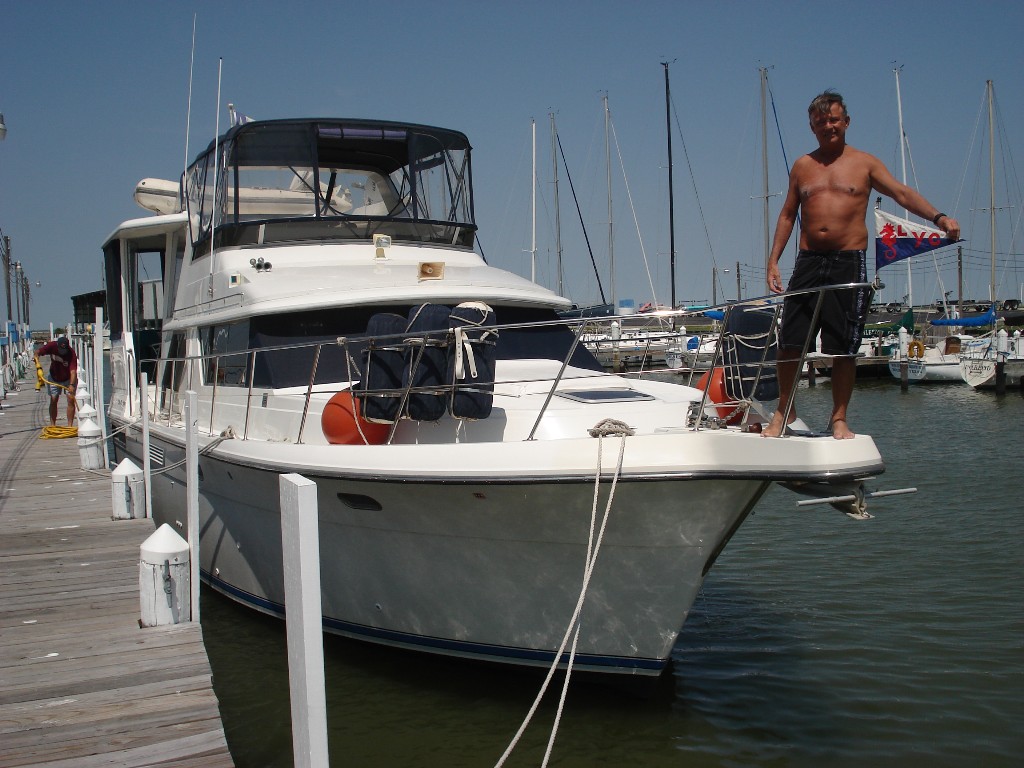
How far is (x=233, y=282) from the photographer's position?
7.80m

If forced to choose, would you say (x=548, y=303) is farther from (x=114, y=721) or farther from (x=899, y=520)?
(x=899, y=520)

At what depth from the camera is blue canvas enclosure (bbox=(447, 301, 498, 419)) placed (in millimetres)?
5488

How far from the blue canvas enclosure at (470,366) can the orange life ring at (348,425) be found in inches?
22.9

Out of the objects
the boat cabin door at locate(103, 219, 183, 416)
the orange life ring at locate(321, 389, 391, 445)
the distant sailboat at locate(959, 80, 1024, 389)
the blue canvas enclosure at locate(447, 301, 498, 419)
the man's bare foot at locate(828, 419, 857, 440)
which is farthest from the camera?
the distant sailboat at locate(959, 80, 1024, 389)

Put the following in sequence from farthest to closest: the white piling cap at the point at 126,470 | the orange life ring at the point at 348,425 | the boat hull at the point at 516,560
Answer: the white piling cap at the point at 126,470 < the orange life ring at the point at 348,425 < the boat hull at the point at 516,560

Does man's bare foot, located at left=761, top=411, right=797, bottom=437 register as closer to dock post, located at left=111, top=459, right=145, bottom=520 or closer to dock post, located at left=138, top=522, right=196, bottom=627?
dock post, located at left=138, top=522, right=196, bottom=627

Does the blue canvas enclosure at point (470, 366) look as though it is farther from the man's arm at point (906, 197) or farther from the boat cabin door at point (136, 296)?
the boat cabin door at point (136, 296)

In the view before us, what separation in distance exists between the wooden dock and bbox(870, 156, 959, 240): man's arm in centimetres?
388

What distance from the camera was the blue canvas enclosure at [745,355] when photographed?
5.60 metres

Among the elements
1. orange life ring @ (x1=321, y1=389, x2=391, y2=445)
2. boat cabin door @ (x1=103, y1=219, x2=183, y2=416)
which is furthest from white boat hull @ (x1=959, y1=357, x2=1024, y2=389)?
orange life ring @ (x1=321, y1=389, x2=391, y2=445)

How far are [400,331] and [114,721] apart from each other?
111 inches

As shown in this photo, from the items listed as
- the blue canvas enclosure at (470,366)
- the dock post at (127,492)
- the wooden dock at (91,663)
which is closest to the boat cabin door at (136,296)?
the dock post at (127,492)

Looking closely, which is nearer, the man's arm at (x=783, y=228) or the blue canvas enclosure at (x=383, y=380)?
the man's arm at (x=783, y=228)

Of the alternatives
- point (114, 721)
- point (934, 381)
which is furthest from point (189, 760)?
point (934, 381)
